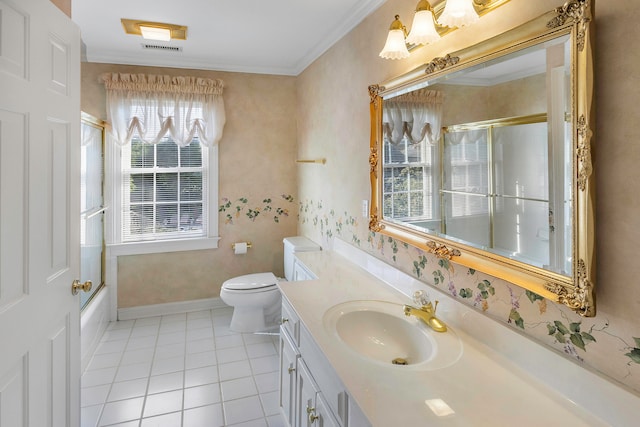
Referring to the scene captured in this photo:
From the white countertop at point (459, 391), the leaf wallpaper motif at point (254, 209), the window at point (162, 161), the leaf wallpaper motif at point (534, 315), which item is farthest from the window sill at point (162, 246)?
the white countertop at point (459, 391)

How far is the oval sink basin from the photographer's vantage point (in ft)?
4.55

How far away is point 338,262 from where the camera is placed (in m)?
Result: 2.52

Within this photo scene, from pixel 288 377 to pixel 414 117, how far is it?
55.9 inches

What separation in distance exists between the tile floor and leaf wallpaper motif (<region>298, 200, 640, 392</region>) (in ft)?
3.94

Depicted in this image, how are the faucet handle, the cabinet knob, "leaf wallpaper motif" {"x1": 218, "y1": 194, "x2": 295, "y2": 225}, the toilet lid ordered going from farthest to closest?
"leaf wallpaper motif" {"x1": 218, "y1": 194, "x2": 295, "y2": 225} < the toilet lid < the faucet handle < the cabinet knob

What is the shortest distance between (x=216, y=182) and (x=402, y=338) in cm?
261

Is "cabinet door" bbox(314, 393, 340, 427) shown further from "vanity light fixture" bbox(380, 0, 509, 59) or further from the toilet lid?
the toilet lid

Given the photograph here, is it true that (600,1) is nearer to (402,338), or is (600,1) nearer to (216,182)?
(402,338)

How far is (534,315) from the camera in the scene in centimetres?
116

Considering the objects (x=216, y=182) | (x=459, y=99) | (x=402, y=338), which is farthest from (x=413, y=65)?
(x=216, y=182)

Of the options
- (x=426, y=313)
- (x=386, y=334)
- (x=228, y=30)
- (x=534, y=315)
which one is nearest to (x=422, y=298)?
(x=426, y=313)

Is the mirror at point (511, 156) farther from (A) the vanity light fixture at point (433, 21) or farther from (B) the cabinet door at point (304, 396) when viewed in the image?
(B) the cabinet door at point (304, 396)

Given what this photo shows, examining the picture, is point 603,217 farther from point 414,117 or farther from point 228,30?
point 228,30

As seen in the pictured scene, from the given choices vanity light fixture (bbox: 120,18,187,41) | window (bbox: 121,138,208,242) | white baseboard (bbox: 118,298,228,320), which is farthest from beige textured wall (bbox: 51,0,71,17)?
white baseboard (bbox: 118,298,228,320)
